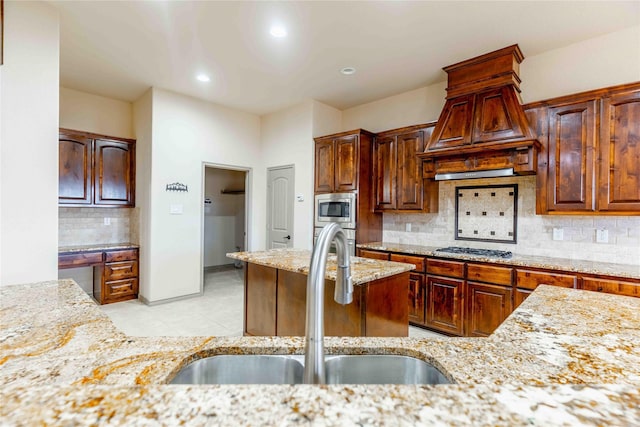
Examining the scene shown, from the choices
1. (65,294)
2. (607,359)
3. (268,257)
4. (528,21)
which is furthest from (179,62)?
(607,359)

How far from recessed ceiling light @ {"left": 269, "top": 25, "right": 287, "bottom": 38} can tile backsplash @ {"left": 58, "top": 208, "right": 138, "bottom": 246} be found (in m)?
3.60

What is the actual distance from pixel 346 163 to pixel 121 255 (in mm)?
3591

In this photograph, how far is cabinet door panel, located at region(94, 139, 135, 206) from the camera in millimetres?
4527

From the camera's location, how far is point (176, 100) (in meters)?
4.66

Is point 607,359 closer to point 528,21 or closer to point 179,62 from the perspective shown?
point 528,21

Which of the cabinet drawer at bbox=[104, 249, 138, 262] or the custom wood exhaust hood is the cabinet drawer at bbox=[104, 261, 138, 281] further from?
the custom wood exhaust hood

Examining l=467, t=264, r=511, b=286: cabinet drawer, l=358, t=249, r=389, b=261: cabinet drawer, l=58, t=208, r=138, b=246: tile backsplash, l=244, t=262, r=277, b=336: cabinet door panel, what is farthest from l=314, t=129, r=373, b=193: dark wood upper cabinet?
l=58, t=208, r=138, b=246: tile backsplash

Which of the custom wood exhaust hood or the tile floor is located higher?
the custom wood exhaust hood

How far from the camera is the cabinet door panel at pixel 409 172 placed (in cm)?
400

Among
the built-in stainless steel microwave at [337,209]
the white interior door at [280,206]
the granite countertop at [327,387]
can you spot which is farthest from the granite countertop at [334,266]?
the white interior door at [280,206]

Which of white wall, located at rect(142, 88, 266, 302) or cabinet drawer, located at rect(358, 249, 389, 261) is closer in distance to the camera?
cabinet drawer, located at rect(358, 249, 389, 261)

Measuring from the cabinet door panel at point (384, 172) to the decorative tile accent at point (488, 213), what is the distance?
0.85 m

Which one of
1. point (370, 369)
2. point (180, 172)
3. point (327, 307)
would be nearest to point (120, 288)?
point (180, 172)

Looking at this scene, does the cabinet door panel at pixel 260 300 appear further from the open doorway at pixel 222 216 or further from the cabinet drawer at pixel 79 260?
the open doorway at pixel 222 216
